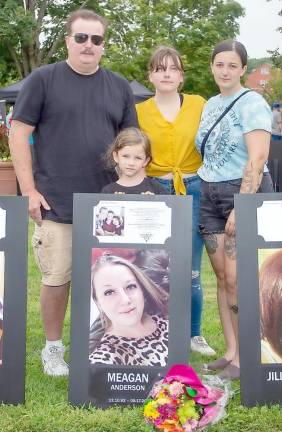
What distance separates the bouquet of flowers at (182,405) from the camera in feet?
9.75

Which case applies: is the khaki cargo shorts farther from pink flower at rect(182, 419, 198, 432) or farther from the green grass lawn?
pink flower at rect(182, 419, 198, 432)

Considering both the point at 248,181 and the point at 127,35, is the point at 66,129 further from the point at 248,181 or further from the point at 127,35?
the point at 127,35

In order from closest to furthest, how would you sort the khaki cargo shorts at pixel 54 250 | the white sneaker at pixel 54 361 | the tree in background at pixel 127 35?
the khaki cargo shorts at pixel 54 250 → the white sneaker at pixel 54 361 → the tree in background at pixel 127 35

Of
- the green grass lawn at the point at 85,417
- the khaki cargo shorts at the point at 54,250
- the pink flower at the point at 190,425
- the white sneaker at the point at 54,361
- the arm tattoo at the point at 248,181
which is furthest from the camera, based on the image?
the white sneaker at the point at 54,361

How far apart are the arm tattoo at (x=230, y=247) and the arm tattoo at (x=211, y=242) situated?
10 cm

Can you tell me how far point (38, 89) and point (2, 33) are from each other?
76.4ft

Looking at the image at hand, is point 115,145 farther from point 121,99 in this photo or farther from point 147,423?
point 147,423

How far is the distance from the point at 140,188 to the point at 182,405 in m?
1.22

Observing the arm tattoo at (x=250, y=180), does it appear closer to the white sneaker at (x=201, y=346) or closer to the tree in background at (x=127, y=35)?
the white sneaker at (x=201, y=346)

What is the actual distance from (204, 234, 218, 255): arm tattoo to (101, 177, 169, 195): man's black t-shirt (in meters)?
0.40

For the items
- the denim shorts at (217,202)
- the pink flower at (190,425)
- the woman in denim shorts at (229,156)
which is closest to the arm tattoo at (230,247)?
the woman in denim shorts at (229,156)

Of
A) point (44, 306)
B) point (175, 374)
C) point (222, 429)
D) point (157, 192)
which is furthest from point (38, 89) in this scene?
point (222, 429)

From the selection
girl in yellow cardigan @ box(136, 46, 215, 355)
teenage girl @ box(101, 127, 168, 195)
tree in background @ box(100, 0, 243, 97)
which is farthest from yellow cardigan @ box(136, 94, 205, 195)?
tree in background @ box(100, 0, 243, 97)

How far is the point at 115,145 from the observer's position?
12.4ft
